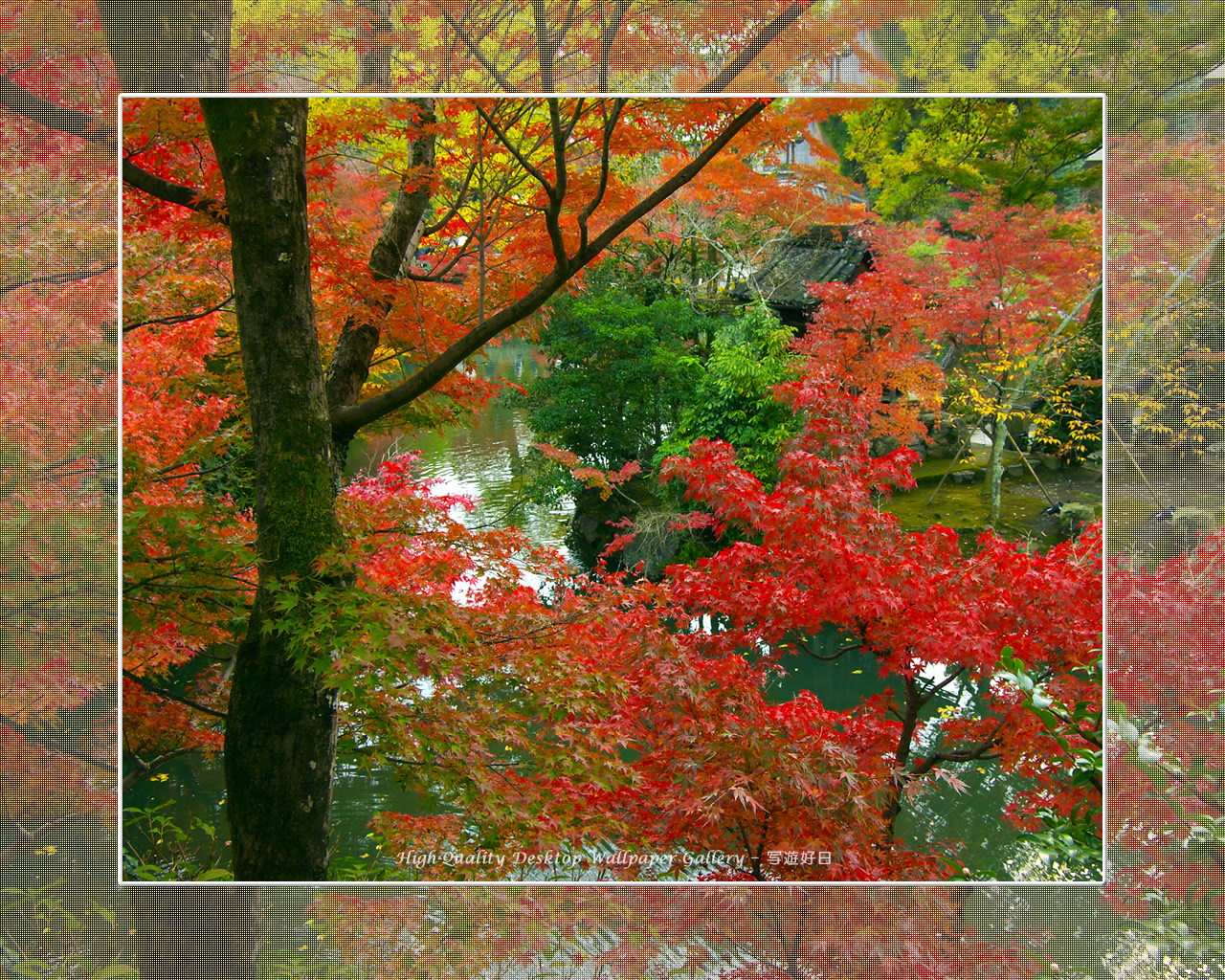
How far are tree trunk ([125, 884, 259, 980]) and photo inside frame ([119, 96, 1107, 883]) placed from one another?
14 cm

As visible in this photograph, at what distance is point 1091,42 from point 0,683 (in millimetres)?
4728

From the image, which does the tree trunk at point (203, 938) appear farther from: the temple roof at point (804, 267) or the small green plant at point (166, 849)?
the temple roof at point (804, 267)

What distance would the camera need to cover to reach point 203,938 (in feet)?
8.38

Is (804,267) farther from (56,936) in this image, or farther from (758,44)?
(56,936)

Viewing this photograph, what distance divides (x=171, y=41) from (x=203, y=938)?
3259 millimetres

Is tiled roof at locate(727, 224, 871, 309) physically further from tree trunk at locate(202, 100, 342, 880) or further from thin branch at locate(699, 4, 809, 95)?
tree trunk at locate(202, 100, 342, 880)

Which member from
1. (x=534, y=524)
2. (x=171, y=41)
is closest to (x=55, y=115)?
(x=171, y=41)

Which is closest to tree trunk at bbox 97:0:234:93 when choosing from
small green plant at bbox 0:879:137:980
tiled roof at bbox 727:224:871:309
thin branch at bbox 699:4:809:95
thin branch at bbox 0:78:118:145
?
thin branch at bbox 0:78:118:145

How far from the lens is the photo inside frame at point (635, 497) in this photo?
96.6 inches

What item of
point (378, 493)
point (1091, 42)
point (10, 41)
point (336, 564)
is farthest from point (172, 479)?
point (1091, 42)

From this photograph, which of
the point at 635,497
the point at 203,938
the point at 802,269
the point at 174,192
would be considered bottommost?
the point at 203,938

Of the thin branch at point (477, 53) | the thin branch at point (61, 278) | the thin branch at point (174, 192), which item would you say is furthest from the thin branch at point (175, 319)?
the thin branch at point (477, 53)

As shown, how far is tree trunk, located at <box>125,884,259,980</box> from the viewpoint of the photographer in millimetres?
2537

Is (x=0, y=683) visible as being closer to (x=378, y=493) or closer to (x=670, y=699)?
(x=378, y=493)
